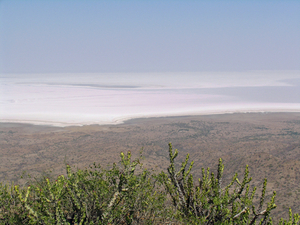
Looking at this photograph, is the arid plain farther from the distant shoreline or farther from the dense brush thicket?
the dense brush thicket

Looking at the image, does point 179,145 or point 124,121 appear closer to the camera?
point 179,145

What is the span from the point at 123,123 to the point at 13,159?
10.0 metres

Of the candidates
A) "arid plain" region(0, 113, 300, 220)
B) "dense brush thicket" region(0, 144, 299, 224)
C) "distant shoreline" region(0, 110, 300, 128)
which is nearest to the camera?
"dense brush thicket" region(0, 144, 299, 224)

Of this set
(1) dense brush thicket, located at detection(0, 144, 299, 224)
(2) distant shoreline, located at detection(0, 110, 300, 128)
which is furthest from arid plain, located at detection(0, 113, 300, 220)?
(1) dense brush thicket, located at detection(0, 144, 299, 224)

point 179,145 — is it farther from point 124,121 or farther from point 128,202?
point 128,202

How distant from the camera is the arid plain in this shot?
43.0ft

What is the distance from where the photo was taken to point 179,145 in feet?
58.9

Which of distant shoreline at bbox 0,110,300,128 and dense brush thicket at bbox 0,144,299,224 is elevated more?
distant shoreline at bbox 0,110,300,128

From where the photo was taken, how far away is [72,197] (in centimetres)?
417

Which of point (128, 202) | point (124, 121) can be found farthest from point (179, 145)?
point (128, 202)

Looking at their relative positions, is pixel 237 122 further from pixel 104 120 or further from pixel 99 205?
pixel 99 205

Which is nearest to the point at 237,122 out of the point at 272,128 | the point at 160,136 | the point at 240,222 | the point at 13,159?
the point at 272,128

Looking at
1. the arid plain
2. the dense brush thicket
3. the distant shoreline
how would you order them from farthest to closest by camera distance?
1. the distant shoreline
2. the arid plain
3. the dense brush thicket

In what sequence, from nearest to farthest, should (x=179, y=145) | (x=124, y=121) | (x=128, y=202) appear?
(x=128, y=202), (x=179, y=145), (x=124, y=121)
